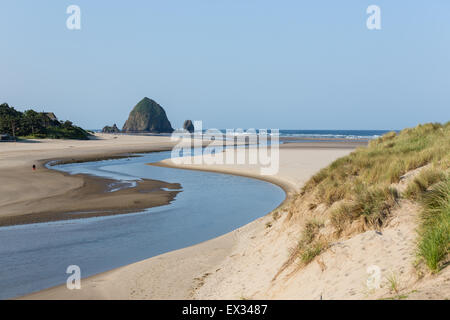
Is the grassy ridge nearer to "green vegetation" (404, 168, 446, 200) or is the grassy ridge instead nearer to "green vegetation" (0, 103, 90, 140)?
"green vegetation" (404, 168, 446, 200)

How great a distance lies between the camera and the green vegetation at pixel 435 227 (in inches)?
193

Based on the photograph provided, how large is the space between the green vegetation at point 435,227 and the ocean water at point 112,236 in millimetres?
7688

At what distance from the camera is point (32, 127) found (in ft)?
262

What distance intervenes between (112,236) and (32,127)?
78.3m

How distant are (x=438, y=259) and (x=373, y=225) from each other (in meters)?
2.17

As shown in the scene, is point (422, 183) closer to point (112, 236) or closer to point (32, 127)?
point (112, 236)

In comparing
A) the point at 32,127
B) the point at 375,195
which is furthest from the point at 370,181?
the point at 32,127

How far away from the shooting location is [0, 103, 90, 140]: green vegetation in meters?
74.2

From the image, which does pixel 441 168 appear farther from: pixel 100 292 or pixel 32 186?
pixel 32 186

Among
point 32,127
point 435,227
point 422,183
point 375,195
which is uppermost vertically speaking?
point 32,127
